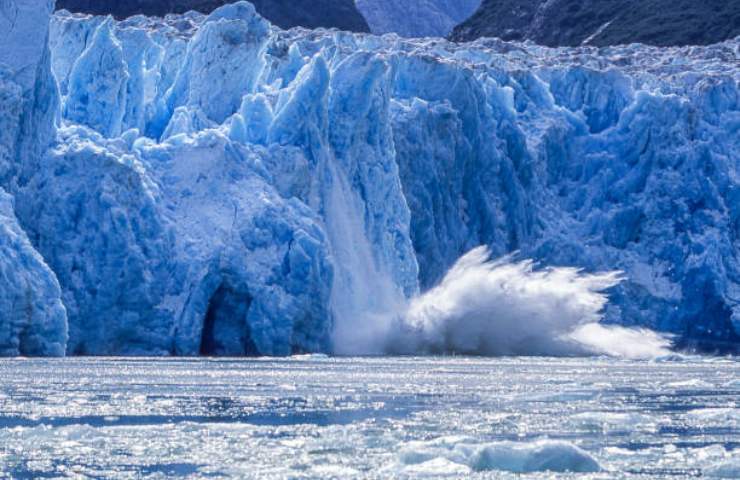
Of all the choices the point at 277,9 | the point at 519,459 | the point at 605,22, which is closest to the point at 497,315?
the point at 519,459

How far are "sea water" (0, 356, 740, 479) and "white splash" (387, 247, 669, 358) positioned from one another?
1070 cm

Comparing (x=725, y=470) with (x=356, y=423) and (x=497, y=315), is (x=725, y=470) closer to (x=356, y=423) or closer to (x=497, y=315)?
(x=356, y=423)

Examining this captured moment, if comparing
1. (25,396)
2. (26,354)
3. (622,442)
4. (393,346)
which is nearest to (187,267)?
(26,354)

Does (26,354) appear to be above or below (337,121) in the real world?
below

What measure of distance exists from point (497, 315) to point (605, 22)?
52079mm

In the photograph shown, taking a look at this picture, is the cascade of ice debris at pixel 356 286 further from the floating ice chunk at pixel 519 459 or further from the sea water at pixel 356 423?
the floating ice chunk at pixel 519 459

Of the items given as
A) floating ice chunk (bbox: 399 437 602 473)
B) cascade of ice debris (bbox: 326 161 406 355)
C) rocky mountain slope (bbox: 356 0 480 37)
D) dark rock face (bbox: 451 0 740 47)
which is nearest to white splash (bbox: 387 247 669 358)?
cascade of ice debris (bbox: 326 161 406 355)

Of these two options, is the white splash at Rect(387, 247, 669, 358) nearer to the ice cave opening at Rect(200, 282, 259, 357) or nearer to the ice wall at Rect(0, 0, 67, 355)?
the ice cave opening at Rect(200, 282, 259, 357)

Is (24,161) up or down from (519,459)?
up

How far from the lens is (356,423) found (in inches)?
815

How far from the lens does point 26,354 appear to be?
3594 centimetres

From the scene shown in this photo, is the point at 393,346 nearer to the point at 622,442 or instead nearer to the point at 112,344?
the point at 112,344

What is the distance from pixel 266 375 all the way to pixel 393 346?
43.4 ft

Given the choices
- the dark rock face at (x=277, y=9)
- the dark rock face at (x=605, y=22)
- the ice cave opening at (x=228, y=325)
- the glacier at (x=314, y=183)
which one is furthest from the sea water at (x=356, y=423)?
the dark rock face at (x=277, y=9)
